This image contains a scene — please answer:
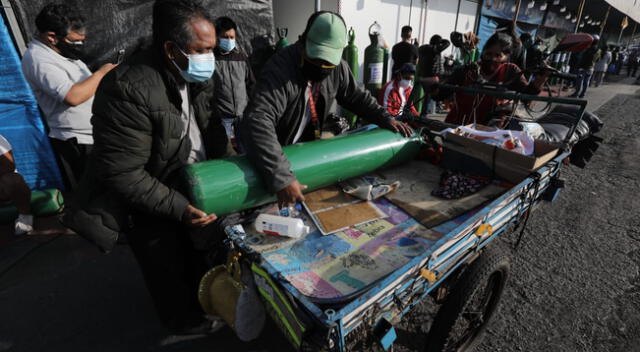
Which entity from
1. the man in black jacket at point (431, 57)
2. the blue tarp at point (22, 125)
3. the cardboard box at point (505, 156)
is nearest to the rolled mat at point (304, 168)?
the cardboard box at point (505, 156)

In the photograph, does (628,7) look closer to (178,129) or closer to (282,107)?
(282,107)

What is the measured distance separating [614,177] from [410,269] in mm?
5629

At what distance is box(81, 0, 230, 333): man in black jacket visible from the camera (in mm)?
1375

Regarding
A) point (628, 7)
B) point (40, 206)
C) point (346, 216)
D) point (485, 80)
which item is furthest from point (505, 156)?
point (628, 7)

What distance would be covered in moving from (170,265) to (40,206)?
2629 millimetres

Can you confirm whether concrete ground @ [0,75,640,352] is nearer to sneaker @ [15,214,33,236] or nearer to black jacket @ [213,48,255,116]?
sneaker @ [15,214,33,236]

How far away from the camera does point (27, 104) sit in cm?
343

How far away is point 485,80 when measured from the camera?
11.8ft

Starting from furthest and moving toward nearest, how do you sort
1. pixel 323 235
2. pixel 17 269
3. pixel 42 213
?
1. pixel 42 213
2. pixel 17 269
3. pixel 323 235

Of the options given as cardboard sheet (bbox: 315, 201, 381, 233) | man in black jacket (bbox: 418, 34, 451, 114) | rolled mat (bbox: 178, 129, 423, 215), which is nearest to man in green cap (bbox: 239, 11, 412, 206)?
rolled mat (bbox: 178, 129, 423, 215)

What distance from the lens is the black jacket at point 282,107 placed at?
5.56 ft

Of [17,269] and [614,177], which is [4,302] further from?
[614,177]

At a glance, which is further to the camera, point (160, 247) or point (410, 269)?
point (160, 247)

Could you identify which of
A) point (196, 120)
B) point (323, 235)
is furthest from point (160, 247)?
point (323, 235)
